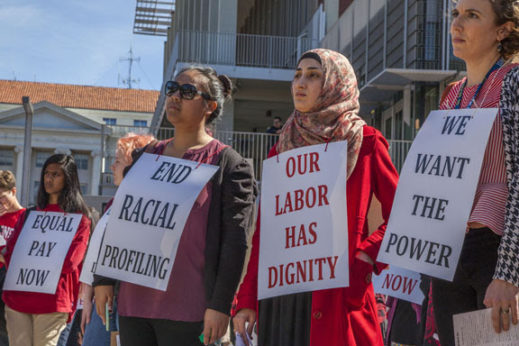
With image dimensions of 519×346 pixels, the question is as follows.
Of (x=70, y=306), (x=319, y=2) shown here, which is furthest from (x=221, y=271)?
(x=319, y=2)

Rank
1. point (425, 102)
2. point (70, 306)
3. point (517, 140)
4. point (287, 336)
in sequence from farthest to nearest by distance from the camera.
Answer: point (425, 102) < point (70, 306) < point (287, 336) < point (517, 140)

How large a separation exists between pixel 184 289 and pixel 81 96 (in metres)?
102

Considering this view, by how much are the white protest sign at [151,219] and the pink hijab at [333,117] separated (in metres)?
0.46

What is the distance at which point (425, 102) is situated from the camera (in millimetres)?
17031

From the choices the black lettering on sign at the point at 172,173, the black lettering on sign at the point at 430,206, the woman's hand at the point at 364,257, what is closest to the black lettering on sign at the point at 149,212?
the black lettering on sign at the point at 172,173

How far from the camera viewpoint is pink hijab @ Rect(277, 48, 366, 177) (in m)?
3.62

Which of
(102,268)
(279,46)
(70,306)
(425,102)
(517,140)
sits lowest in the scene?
(70,306)

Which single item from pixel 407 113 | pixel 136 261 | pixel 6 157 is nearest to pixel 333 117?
pixel 136 261

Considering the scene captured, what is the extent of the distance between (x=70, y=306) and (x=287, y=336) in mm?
3593

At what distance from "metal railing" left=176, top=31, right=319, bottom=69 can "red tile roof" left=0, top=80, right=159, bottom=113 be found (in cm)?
7521

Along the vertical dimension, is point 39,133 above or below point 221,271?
above

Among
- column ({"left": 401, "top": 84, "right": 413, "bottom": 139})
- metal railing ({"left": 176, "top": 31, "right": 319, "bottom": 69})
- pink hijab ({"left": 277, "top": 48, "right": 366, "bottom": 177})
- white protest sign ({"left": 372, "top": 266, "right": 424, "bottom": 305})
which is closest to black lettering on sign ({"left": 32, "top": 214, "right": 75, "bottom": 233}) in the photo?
white protest sign ({"left": 372, "top": 266, "right": 424, "bottom": 305})

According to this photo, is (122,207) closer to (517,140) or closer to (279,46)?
(517,140)

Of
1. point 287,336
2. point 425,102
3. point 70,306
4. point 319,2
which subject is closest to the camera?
point 287,336
